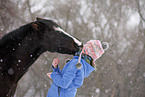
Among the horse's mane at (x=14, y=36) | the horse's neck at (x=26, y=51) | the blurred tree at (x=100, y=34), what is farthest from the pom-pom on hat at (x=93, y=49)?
the blurred tree at (x=100, y=34)

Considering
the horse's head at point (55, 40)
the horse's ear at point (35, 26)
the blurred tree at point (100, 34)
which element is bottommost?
the blurred tree at point (100, 34)

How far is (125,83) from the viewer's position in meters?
6.23

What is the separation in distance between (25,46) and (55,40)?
1.11 feet

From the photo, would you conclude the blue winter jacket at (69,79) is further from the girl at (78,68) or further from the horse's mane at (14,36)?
the horse's mane at (14,36)

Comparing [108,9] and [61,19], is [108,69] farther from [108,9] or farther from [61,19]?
[61,19]

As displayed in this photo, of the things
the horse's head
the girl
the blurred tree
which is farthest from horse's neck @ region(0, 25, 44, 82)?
the blurred tree

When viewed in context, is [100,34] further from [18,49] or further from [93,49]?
[18,49]

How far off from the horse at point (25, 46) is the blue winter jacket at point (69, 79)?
23 centimetres

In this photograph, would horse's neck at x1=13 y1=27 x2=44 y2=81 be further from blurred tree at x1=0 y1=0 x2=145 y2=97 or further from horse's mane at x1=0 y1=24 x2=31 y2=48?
blurred tree at x1=0 y1=0 x2=145 y2=97

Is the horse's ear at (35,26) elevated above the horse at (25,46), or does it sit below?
above

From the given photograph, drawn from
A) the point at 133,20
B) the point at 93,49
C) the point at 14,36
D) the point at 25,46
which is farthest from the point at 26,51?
the point at 133,20

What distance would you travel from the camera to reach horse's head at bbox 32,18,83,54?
55.2 inches

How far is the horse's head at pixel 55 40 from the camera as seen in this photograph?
1.40m

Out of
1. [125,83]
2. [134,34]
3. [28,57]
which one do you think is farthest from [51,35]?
[125,83]
